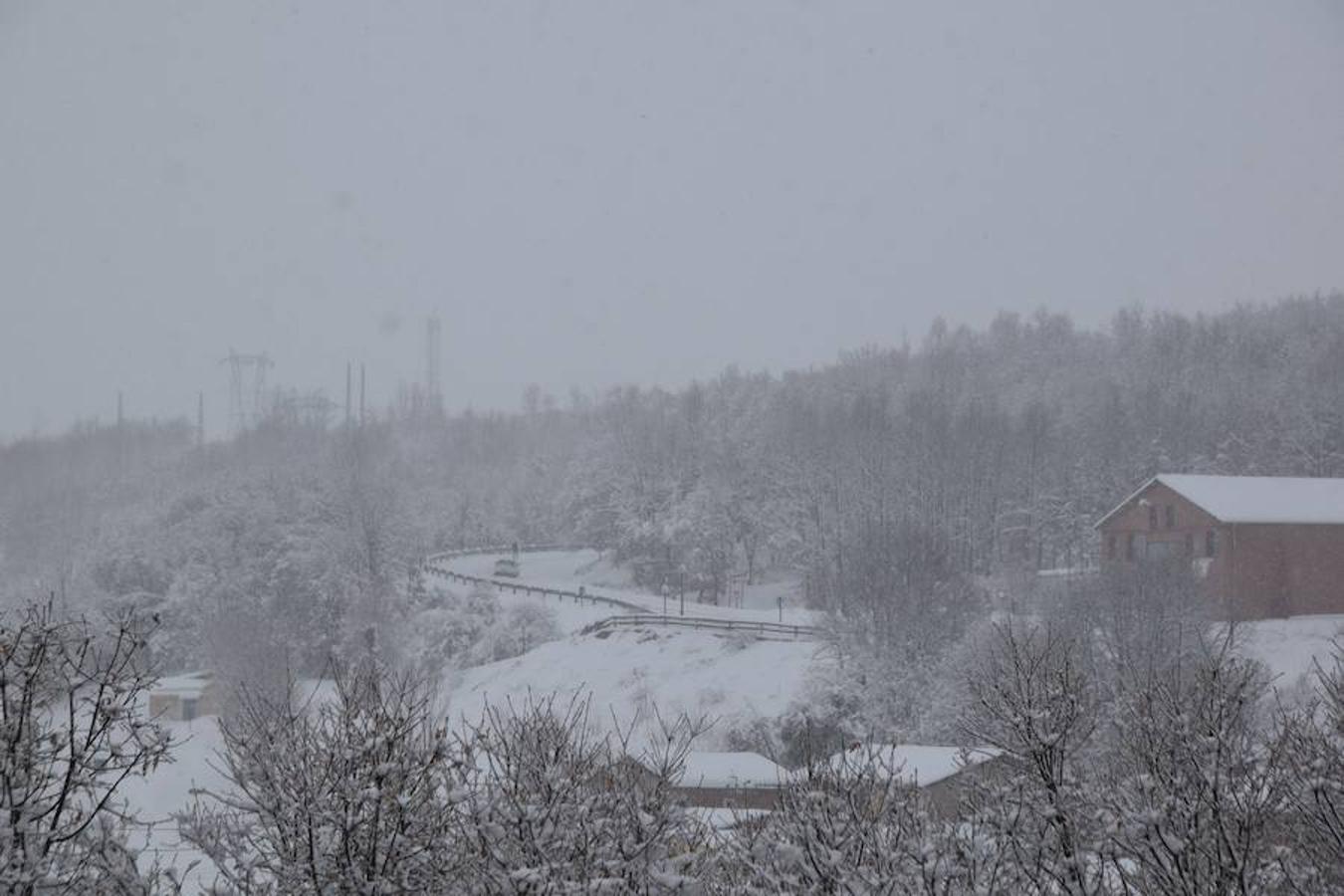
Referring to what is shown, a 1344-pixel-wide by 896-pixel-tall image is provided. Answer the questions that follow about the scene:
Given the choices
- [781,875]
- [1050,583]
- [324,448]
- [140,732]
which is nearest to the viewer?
[140,732]

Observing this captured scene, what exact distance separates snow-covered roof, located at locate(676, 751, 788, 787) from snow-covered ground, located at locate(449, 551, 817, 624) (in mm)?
21141

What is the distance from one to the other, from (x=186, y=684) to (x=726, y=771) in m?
22.9

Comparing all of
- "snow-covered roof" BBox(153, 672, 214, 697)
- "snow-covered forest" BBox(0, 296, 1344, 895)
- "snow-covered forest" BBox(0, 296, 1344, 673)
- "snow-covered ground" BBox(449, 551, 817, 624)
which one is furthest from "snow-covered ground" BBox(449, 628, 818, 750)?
"snow-covered roof" BBox(153, 672, 214, 697)

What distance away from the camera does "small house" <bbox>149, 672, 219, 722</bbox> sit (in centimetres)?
3703

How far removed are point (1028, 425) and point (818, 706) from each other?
119ft

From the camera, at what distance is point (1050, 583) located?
45031mm

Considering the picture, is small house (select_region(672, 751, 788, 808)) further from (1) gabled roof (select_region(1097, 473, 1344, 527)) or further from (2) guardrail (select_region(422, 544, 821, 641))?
(1) gabled roof (select_region(1097, 473, 1344, 527))

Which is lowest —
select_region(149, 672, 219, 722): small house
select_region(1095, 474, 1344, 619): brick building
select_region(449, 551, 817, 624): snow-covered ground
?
select_region(149, 672, 219, 722): small house

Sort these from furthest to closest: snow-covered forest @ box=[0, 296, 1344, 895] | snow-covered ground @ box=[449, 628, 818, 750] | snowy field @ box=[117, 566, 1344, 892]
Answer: snow-covered ground @ box=[449, 628, 818, 750] → snowy field @ box=[117, 566, 1344, 892] → snow-covered forest @ box=[0, 296, 1344, 895]

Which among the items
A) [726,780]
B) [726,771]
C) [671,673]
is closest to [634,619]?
[671,673]

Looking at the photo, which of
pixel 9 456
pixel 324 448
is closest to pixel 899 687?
pixel 324 448

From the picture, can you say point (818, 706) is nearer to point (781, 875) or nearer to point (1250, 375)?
point (781, 875)

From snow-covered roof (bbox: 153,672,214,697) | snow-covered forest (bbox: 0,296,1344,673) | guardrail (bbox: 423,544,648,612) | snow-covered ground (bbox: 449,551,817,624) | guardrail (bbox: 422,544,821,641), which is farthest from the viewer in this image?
guardrail (bbox: 423,544,648,612)

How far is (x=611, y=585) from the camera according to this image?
2427 inches
